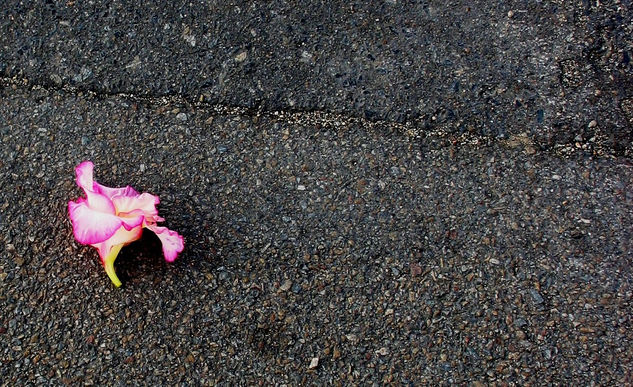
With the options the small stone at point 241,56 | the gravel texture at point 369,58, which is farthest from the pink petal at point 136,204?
the small stone at point 241,56

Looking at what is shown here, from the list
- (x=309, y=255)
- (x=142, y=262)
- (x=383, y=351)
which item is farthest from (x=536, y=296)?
(x=142, y=262)

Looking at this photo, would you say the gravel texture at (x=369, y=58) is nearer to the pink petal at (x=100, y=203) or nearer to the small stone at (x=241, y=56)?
the small stone at (x=241, y=56)

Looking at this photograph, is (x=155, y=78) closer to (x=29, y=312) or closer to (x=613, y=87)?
(x=29, y=312)

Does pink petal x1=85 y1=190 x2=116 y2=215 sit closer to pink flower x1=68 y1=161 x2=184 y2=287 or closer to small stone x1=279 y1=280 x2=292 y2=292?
pink flower x1=68 y1=161 x2=184 y2=287

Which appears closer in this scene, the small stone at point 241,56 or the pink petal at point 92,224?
the pink petal at point 92,224

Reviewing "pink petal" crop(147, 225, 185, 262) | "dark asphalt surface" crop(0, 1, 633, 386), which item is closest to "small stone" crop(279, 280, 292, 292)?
"dark asphalt surface" crop(0, 1, 633, 386)
